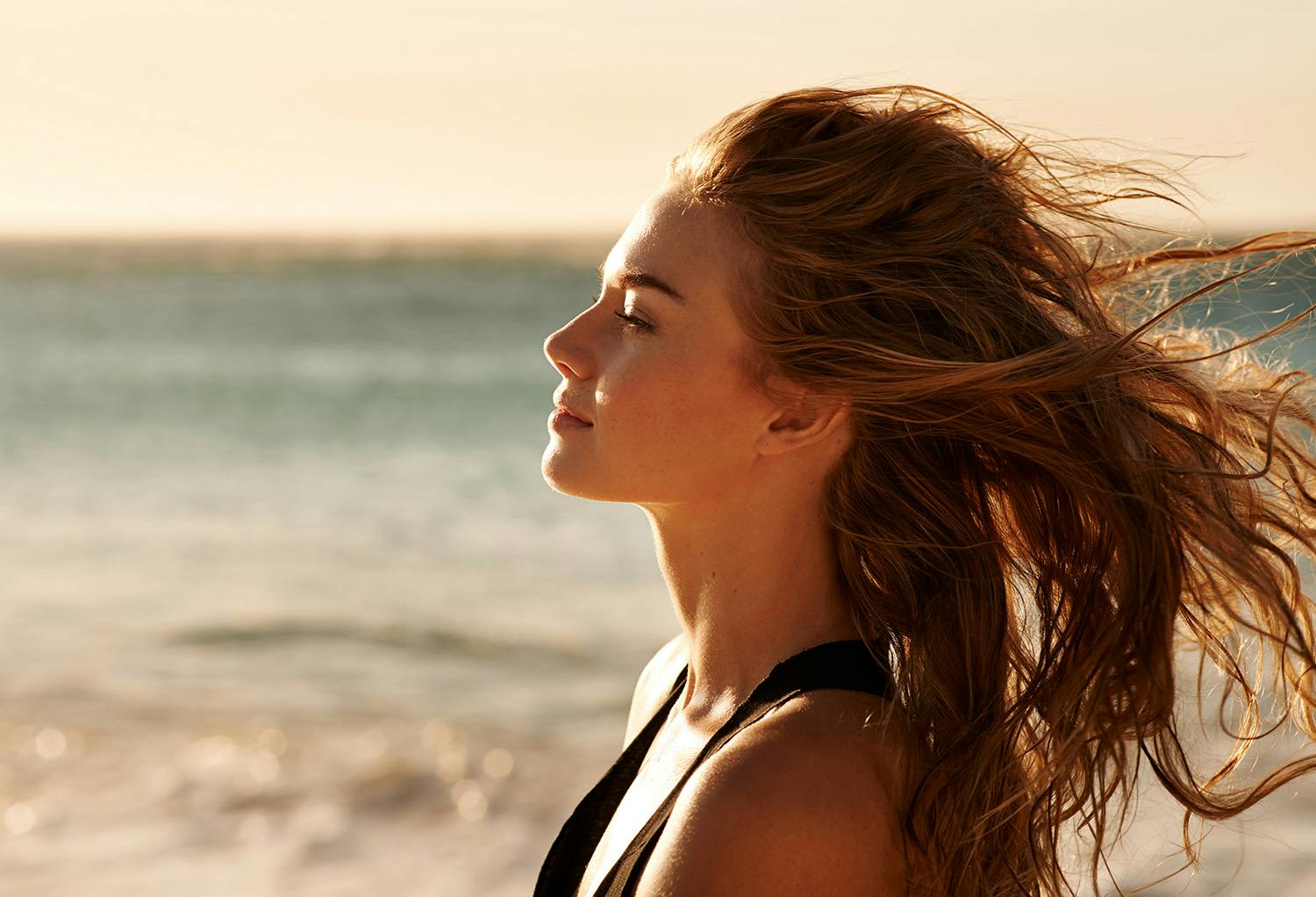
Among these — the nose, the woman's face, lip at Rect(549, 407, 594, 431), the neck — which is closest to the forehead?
the woman's face

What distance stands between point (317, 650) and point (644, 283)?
20.4ft

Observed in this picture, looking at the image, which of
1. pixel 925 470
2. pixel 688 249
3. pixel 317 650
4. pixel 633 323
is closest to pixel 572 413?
pixel 633 323

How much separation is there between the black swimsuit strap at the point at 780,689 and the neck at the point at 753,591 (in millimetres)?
52

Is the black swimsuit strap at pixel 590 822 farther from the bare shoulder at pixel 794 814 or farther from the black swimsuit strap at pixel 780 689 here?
the bare shoulder at pixel 794 814

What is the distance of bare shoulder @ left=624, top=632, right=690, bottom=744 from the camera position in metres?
2.39

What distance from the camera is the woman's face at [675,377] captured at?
6.70 ft

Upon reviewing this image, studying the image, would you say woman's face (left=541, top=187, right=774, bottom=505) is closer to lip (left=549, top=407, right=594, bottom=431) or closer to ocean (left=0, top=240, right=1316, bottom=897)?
lip (left=549, top=407, right=594, bottom=431)

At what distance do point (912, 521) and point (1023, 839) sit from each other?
47 cm

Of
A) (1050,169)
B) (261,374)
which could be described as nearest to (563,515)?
(1050,169)

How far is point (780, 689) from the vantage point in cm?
192

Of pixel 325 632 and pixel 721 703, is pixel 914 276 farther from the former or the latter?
pixel 325 632

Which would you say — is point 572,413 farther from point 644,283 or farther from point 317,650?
point 317,650

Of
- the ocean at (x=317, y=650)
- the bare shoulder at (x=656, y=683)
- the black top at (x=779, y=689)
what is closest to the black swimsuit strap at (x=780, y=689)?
the black top at (x=779, y=689)

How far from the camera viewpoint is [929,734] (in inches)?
75.2
